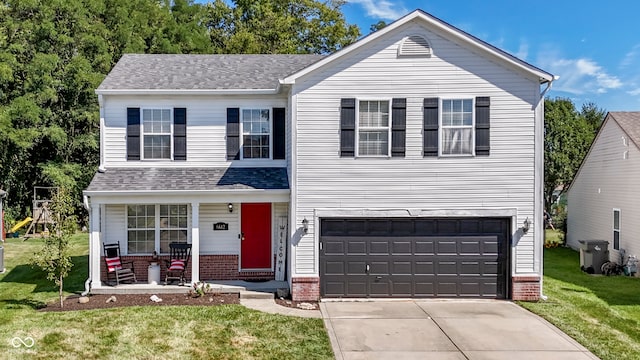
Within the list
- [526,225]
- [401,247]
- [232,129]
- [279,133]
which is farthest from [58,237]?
[526,225]

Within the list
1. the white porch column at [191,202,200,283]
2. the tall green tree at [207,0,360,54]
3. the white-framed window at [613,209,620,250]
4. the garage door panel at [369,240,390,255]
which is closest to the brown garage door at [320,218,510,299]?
the garage door panel at [369,240,390,255]

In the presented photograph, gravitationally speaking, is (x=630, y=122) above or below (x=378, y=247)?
above

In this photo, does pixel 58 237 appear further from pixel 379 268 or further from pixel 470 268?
pixel 470 268

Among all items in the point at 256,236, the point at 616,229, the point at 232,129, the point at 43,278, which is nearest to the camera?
the point at 232,129

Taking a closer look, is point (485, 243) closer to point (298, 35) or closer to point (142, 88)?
point (142, 88)

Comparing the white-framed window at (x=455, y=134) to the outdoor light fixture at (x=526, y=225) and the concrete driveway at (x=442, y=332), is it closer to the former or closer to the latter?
the outdoor light fixture at (x=526, y=225)

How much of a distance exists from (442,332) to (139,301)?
7.15m

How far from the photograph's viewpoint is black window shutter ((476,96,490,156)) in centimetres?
1173

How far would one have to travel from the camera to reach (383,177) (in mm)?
11789

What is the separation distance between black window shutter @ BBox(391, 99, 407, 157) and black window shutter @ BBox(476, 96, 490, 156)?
185cm

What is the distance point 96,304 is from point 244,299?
3483mm

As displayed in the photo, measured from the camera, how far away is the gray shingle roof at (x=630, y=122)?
→ 16172 mm

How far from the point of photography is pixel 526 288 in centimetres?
1182

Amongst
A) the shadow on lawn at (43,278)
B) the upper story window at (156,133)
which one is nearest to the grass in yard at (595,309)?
the upper story window at (156,133)
